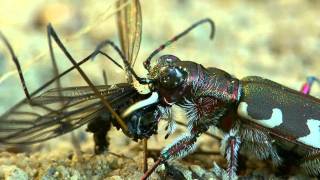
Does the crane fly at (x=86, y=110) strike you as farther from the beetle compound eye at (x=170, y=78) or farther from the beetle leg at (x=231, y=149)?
the beetle leg at (x=231, y=149)

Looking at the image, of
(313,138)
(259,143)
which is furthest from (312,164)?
(259,143)

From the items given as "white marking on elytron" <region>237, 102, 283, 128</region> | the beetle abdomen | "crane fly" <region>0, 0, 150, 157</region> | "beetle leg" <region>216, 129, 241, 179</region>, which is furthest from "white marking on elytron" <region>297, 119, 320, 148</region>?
"crane fly" <region>0, 0, 150, 157</region>

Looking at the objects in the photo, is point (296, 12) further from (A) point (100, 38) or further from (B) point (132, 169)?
(B) point (132, 169)

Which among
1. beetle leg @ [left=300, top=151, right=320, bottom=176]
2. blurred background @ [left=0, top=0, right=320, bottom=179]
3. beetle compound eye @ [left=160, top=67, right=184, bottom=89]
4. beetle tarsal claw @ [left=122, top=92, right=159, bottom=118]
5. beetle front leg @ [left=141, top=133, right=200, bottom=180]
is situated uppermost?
blurred background @ [left=0, top=0, right=320, bottom=179]

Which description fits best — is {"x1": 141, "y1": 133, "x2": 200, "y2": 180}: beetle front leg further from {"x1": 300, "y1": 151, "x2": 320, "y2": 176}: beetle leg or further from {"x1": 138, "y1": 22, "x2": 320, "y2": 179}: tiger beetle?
{"x1": 300, "y1": 151, "x2": 320, "y2": 176}: beetle leg

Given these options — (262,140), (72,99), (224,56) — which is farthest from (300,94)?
(224,56)

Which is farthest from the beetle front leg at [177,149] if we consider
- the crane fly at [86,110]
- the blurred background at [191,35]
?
the blurred background at [191,35]

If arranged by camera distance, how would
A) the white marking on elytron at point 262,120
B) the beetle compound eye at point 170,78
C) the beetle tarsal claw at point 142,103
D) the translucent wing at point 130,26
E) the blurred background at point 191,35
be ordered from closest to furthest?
the beetle tarsal claw at point 142,103 → the beetle compound eye at point 170,78 → the white marking on elytron at point 262,120 → the translucent wing at point 130,26 → the blurred background at point 191,35
